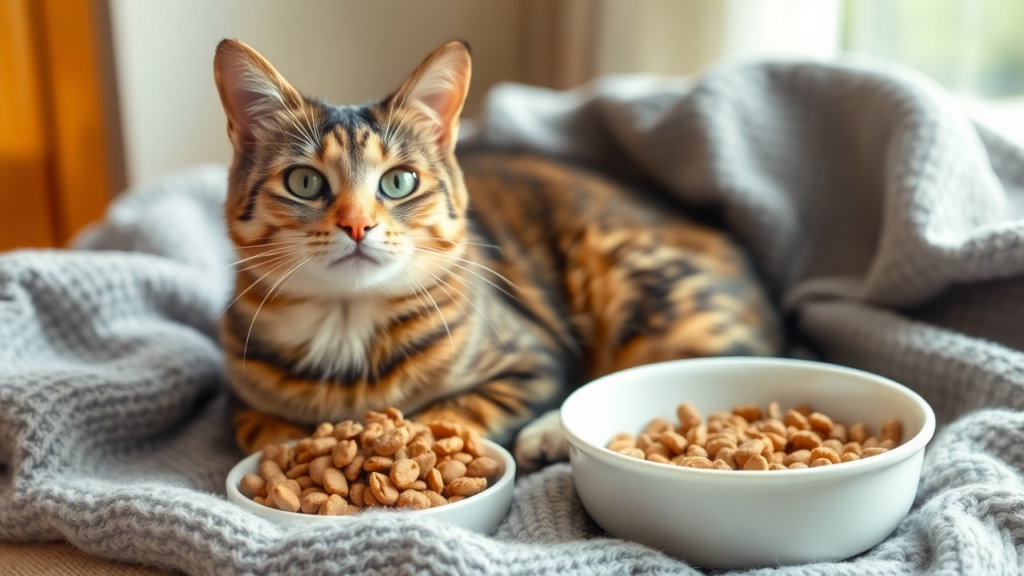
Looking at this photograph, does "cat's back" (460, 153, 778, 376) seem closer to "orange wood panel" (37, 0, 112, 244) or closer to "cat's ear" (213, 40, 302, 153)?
"cat's ear" (213, 40, 302, 153)

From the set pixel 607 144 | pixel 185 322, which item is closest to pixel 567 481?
pixel 185 322

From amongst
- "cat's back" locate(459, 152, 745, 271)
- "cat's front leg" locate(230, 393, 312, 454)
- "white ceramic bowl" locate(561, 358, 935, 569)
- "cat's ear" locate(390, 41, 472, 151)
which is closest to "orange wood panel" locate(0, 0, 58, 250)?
"cat's back" locate(459, 152, 745, 271)

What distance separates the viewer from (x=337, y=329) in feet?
3.26

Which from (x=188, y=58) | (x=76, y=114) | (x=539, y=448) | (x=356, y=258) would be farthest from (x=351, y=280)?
(x=76, y=114)

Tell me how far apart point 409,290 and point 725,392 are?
37 cm

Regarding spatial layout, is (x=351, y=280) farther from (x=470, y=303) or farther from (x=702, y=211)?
(x=702, y=211)

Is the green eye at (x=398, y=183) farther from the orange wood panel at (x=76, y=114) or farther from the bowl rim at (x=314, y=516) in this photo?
the orange wood panel at (x=76, y=114)

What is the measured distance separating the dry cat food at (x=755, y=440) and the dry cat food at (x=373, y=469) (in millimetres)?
152

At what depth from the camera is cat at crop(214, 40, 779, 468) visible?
0.90 m

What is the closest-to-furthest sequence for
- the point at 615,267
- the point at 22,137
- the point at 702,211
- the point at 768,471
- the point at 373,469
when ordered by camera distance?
the point at 768,471 < the point at 373,469 < the point at 615,267 < the point at 702,211 < the point at 22,137

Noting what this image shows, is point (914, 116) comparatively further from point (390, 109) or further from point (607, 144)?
point (390, 109)

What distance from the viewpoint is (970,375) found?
3.19 feet

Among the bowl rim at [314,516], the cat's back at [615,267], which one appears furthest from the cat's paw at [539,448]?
the cat's back at [615,267]

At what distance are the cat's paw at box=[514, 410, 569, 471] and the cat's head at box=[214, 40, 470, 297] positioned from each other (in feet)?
0.69
